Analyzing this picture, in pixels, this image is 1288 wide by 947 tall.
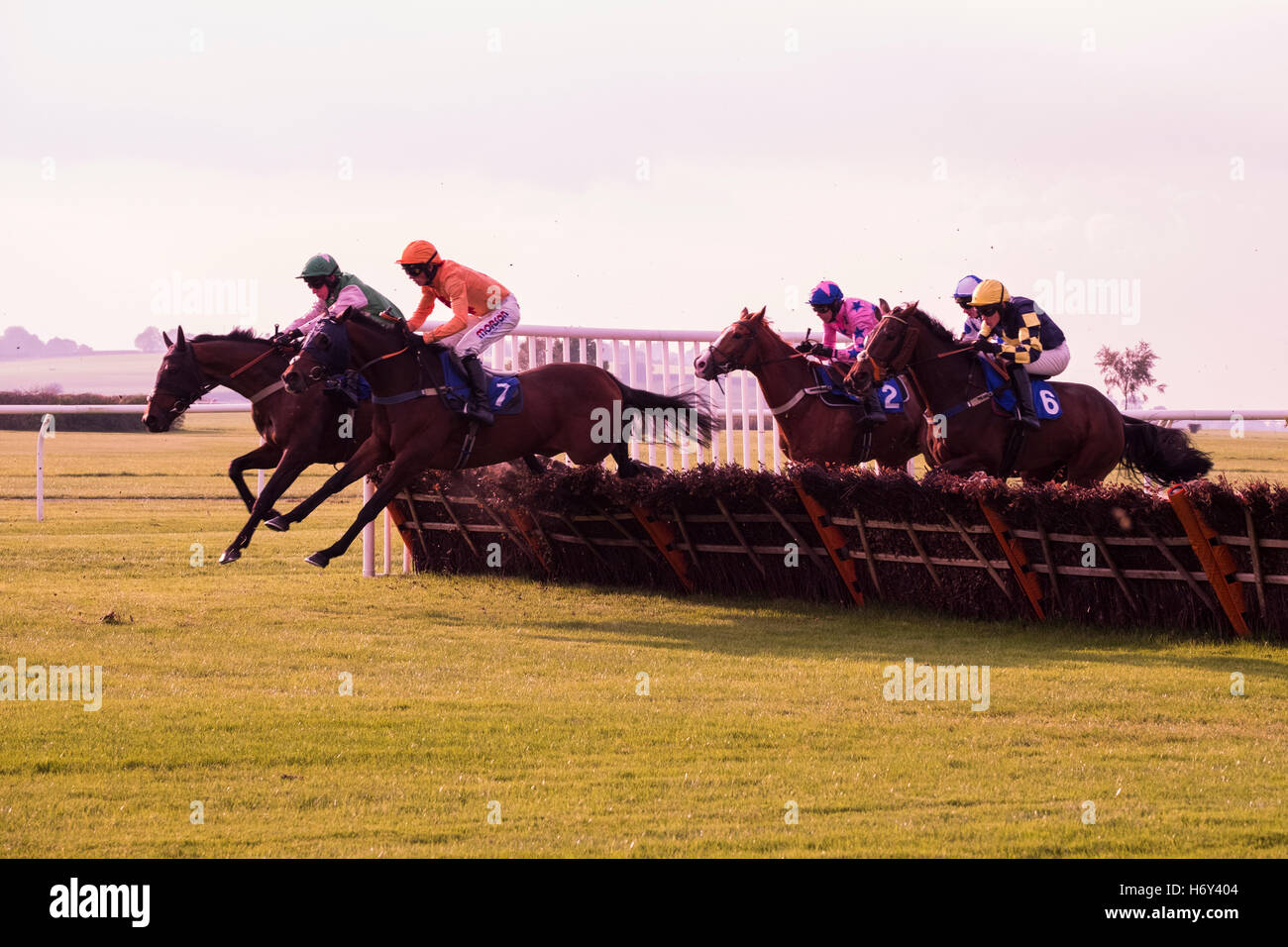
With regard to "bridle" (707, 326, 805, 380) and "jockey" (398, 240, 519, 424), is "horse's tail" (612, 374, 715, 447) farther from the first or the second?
"jockey" (398, 240, 519, 424)

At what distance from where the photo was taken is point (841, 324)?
1170cm

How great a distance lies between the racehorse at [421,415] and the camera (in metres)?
9.95

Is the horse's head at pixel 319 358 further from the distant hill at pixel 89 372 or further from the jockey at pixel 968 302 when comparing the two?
the distant hill at pixel 89 372

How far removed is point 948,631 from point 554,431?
3515 millimetres

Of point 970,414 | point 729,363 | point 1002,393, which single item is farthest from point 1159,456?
point 729,363

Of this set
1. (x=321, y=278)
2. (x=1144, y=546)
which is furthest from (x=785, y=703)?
(x=321, y=278)

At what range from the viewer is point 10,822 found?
478 cm

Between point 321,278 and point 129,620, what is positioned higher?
point 321,278

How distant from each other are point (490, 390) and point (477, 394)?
179mm

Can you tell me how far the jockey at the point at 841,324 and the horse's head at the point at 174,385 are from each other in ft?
14.5

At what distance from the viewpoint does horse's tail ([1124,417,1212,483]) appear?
11.7 meters

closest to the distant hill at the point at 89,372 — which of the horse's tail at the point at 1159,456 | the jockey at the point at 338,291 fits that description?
the jockey at the point at 338,291

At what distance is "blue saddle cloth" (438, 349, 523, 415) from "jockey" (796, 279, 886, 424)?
216 centimetres

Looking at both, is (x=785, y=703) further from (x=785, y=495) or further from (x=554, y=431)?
(x=554, y=431)
